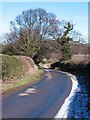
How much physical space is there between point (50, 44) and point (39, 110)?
2058 inches

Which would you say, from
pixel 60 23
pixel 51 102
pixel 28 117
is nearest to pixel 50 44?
pixel 60 23

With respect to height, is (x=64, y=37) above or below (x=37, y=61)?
above

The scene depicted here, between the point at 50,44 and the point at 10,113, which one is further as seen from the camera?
the point at 50,44

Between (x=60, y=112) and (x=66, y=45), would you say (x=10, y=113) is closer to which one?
(x=60, y=112)

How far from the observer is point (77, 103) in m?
15.9

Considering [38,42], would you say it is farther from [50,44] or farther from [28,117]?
[28,117]

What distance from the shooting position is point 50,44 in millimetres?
65500

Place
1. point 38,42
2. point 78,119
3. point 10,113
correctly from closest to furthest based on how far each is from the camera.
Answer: point 78,119
point 10,113
point 38,42

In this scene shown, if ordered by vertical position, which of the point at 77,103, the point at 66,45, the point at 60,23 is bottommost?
the point at 77,103

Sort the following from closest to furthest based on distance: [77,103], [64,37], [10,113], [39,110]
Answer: [10,113] < [39,110] < [77,103] < [64,37]

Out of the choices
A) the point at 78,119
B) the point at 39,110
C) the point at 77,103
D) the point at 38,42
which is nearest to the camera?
the point at 78,119

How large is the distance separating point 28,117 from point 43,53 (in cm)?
5271

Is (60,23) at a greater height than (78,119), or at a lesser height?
greater

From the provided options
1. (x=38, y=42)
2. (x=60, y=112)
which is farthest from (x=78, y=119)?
(x=38, y=42)
